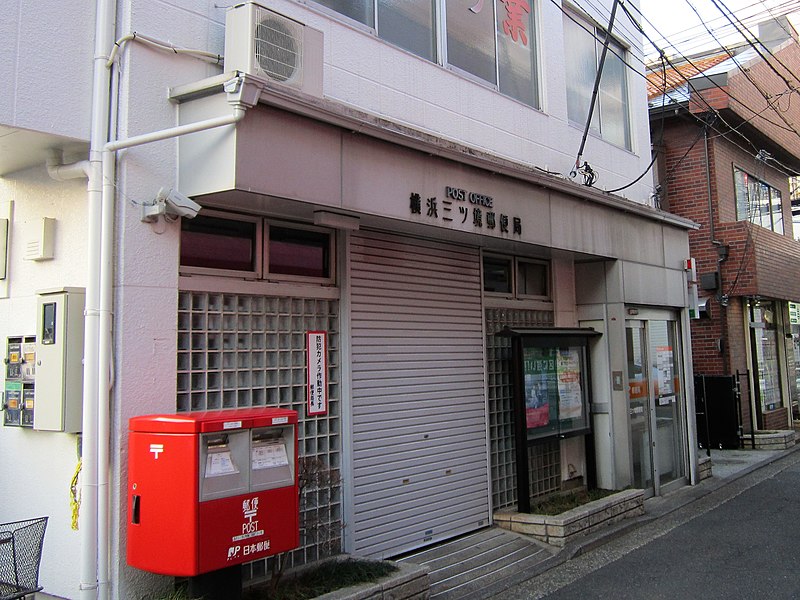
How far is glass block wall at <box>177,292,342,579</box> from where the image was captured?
5.71m

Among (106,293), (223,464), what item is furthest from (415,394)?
(106,293)

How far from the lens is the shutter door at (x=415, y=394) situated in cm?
707

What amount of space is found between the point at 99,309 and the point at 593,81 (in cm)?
892

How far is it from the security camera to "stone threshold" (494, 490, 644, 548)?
5191 mm

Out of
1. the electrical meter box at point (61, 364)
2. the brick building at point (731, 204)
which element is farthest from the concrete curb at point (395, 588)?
the brick building at point (731, 204)

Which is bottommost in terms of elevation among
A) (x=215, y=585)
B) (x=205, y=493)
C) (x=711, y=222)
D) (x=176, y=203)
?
(x=215, y=585)

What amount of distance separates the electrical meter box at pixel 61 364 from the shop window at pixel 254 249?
876 millimetres

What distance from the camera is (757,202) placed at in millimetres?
18250

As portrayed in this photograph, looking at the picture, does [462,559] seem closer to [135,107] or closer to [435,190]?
[435,190]

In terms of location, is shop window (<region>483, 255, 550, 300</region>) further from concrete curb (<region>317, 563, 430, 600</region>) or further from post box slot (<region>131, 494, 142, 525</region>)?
post box slot (<region>131, 494, 142, 525</region>)

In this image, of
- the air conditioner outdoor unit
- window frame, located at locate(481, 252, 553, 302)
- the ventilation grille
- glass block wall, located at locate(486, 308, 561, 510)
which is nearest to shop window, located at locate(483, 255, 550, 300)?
window frame, located at locate(481, 252, 553, 302)

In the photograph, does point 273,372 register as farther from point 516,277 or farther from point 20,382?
point 516,277

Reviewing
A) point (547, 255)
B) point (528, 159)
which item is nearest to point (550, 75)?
point (528, 159)

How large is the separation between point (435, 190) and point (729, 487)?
7.86m
